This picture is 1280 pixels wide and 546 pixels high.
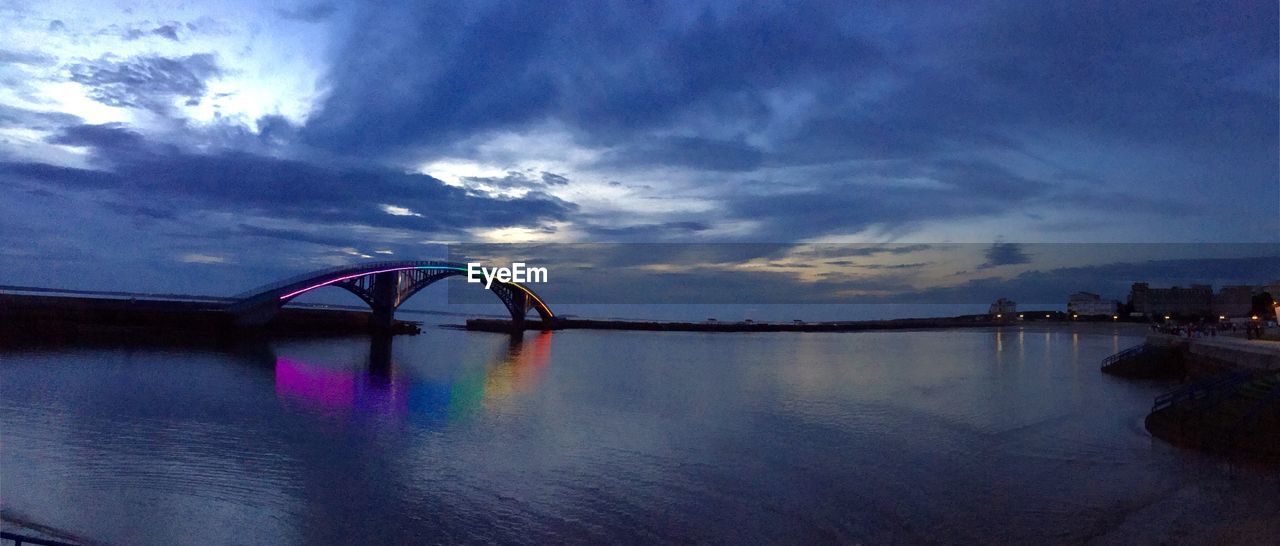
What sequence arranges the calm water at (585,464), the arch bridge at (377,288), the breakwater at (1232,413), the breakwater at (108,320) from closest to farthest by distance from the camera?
1. the calm water at (585,464)
2. the breakwater at (1232,413)
3. the breakwater at (108,320)
4. the arch bridge at (377,288)

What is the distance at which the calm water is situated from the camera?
11.8 m

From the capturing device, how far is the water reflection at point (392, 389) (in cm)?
2378

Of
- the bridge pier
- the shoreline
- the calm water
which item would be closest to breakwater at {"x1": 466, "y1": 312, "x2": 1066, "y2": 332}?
the shoreline

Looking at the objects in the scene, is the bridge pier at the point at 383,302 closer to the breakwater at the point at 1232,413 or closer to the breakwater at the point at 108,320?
the breakwater at the point at 108,320

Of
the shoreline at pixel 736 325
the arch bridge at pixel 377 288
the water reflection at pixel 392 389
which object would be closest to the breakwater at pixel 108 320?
the arch bridge at pixel 377 288

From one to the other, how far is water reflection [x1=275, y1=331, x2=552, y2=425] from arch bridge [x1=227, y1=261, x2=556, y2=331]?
19.7m

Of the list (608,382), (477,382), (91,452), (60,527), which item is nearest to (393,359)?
(477,382)

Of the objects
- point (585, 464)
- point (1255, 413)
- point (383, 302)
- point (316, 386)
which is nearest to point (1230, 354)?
point (1255, 413)

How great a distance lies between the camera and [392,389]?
29828 millimetres

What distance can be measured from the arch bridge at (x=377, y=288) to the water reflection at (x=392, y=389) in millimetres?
19744

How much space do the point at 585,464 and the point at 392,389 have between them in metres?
16.6

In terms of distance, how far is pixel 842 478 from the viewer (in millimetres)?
15141

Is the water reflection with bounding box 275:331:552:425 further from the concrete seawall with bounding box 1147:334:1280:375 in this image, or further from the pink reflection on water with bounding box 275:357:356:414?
the concrete seawall with bounding box 1147:334:1280:375

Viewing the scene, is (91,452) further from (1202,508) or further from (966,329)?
(966,329)
